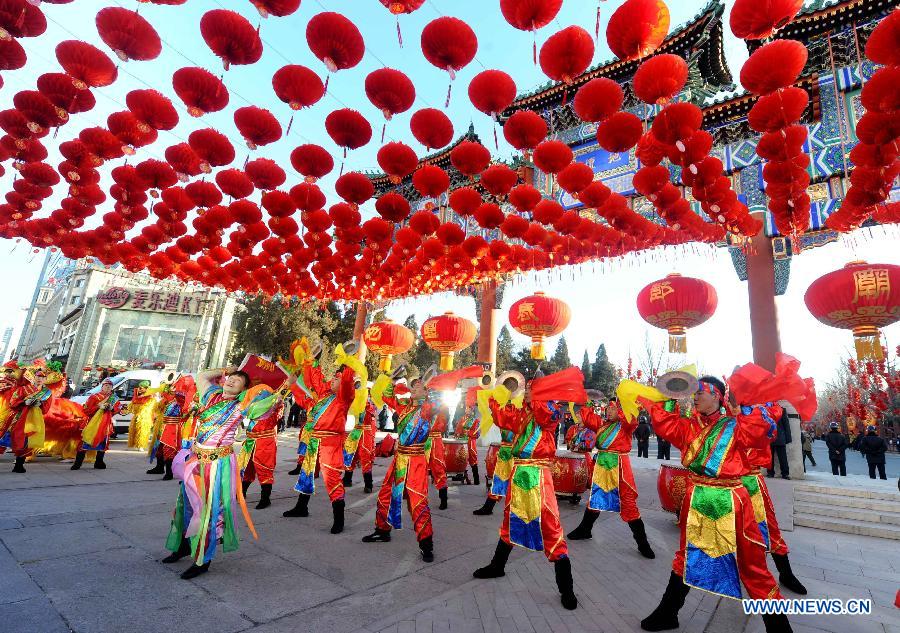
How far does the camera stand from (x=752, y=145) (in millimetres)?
9438

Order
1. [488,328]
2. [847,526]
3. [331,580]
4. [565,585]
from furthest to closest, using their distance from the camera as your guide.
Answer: [488,328]
[847,526]
[331,580]
[565,585]

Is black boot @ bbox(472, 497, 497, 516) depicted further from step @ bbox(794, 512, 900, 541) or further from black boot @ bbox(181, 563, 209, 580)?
step @ bbox(794, 512, 900, 541)

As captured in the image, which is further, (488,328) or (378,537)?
(488,328)

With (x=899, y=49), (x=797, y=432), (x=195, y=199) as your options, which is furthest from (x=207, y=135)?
(x=797, y=432)

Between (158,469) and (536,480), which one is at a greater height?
(536,480)

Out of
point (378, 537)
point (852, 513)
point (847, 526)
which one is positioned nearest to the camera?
point (378, 537)

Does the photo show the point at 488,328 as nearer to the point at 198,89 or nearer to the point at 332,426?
the point at 332,426

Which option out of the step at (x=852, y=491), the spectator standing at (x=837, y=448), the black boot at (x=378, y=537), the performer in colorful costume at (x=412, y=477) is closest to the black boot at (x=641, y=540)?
the performer in colorful costume at (x=412, y=477)

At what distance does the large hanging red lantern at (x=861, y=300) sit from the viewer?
5488 mm

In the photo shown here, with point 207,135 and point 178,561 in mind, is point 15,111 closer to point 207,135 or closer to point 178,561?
point 207,135

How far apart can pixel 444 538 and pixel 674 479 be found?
353cm

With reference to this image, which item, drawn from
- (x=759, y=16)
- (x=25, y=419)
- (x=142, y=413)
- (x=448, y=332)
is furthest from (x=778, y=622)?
(x=142, y=413)

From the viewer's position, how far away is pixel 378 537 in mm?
4609

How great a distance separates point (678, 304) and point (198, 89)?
279 inches
